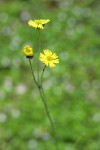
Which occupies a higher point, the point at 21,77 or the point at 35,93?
the point at 21,77

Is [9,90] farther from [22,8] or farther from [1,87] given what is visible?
[22,8]

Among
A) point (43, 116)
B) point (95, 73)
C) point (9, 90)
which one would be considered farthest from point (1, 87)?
point (95, 73)

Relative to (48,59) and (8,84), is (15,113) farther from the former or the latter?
(48,59)

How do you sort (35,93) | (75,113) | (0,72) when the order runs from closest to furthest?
(75,113) → (35,93) → (0,72)

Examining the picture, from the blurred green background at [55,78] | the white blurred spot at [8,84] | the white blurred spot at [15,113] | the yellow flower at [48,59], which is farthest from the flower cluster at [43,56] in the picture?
the white blurred spot at [8,84]

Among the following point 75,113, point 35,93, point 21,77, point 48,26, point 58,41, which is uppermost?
point 48,26

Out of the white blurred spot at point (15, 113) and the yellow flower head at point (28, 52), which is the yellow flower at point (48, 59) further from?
the white blurred spot at point (15, 113)

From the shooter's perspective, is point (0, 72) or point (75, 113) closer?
point (75, 113)

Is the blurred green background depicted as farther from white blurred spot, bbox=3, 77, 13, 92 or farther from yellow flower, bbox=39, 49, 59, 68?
yellow flower, bbox=39, 49, 59, 68

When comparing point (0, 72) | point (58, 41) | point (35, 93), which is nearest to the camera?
point (35, 93)
